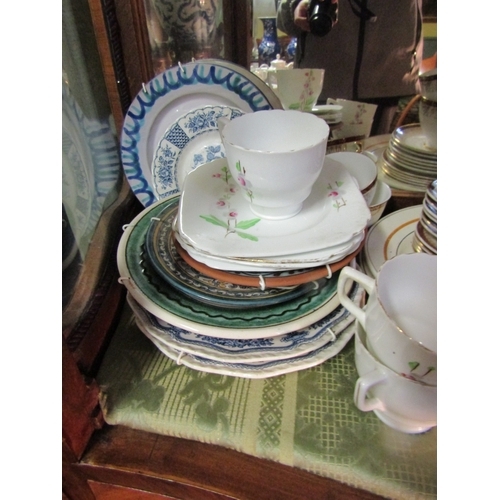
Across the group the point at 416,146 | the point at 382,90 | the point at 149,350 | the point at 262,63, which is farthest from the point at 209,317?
the point at 382,90

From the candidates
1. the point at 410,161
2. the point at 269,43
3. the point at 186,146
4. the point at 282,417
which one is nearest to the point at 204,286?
the point at 282,417

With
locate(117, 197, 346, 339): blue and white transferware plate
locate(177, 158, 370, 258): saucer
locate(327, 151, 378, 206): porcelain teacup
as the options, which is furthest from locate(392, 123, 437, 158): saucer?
locate(117, 197, 346, 339): blue and white transferware plate

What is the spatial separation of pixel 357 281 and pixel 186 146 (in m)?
0.32

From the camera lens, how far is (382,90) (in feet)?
2.90

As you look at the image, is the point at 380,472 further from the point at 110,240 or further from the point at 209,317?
the point at 110,240

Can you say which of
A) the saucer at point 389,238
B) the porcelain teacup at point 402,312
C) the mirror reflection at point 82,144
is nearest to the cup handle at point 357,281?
the porcelain teacup at point 402,312

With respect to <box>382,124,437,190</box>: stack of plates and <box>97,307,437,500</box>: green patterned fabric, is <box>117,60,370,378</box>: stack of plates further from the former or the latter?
<box>382,124,437,190</box>: stack of plates

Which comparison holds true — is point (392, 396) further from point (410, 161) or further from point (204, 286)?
point (410, 161)

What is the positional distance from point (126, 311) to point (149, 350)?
0.07 m

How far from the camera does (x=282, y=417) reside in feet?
1.09

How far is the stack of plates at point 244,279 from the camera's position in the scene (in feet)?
1.10

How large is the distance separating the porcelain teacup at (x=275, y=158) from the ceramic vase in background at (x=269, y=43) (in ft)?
1.32

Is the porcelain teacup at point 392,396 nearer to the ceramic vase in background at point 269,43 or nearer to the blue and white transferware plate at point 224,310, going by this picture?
the blue and white transferware plate at point 224,310

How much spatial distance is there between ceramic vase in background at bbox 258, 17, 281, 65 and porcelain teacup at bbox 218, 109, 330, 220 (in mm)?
401
